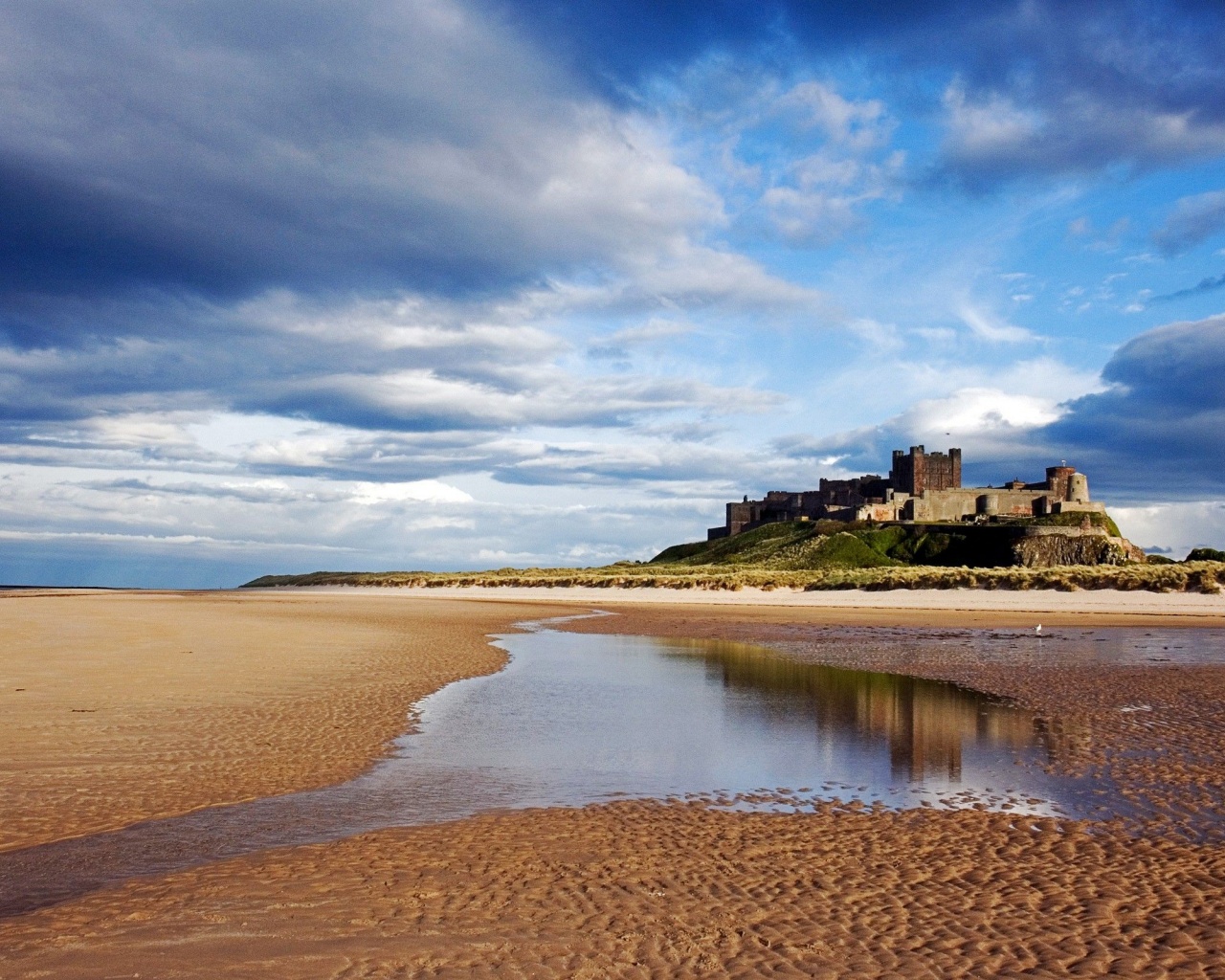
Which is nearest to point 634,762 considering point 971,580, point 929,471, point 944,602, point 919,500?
point 944,602

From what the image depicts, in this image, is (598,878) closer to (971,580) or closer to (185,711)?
(185,711)

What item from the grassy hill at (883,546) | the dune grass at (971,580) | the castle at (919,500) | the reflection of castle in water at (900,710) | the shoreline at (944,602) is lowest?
the reflection of castle in water at (900,710)

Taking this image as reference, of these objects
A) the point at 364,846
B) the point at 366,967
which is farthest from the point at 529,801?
the point at 366,967

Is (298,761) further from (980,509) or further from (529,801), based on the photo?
(980,509)

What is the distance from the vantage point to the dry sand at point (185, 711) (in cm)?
962

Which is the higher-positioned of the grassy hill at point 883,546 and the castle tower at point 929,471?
the castle tower at point 929,471

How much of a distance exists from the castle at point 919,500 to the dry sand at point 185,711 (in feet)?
306

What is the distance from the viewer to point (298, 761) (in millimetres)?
11453

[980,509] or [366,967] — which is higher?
[980,509]

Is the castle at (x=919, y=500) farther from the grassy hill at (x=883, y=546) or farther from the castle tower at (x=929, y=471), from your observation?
the grassy hill at (x=883, y=546)

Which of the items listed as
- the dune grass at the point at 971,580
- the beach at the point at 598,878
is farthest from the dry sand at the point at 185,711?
the dune grass at the point at 971,580

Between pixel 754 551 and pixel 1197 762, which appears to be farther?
pixel 754 551

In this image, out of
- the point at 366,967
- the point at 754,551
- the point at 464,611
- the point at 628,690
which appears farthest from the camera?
the point at 754,551

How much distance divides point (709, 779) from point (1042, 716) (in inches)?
303
